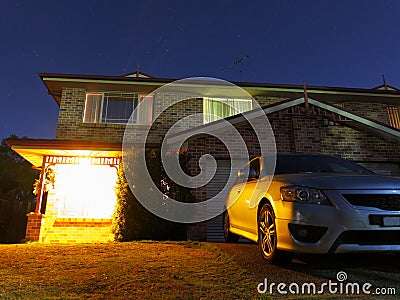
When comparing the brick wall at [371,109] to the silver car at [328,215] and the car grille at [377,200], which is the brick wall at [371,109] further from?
the car grille at [377,200]

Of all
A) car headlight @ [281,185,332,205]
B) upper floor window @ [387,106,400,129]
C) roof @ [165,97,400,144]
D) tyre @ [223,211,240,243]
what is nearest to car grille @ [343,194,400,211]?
car headlight @ [281,185,332,205]

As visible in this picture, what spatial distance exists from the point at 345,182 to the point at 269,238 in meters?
1.15

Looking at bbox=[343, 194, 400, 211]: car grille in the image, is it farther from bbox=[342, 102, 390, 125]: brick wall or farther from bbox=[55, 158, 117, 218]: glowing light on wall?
bbox=[342, 102, 390, 125]: brick wall

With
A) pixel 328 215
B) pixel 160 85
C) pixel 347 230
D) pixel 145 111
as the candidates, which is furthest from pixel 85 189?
pixel 347 230

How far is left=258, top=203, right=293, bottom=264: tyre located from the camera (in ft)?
11.8

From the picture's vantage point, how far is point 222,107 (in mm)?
12328

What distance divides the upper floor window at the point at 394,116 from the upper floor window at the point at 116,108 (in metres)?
10.2

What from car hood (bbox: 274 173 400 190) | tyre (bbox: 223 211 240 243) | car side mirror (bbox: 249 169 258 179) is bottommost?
tyre (bbox: 223 211 240 243)

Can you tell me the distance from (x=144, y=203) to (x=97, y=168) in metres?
3.24

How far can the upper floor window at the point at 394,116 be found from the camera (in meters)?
12.8

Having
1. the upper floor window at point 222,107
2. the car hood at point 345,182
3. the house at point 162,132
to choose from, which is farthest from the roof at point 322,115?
the car hood at point 345,182

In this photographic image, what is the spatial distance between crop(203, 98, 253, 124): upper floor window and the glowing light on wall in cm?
437

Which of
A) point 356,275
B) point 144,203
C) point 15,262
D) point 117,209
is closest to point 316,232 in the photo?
point 356,275

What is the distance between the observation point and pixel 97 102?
11.9m
